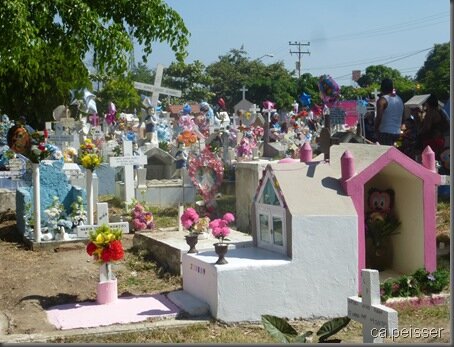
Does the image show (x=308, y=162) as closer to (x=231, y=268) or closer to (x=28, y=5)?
→ (x=231, y=268)

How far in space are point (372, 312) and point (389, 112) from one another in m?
5.81

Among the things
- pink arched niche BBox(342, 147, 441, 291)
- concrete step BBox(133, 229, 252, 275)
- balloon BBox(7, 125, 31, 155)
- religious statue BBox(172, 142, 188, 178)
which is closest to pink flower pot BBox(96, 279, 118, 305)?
concrete step BBox(133, 229, 252, 275)

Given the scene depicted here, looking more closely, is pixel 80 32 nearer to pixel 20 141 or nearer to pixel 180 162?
pixel 20 141

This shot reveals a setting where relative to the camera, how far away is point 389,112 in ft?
34.0

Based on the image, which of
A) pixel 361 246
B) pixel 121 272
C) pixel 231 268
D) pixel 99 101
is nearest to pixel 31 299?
pixel 121 272

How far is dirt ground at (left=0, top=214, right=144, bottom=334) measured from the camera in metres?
6.90

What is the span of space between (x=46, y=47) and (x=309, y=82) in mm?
53331

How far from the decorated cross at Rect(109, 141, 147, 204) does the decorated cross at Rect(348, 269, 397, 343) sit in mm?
8392

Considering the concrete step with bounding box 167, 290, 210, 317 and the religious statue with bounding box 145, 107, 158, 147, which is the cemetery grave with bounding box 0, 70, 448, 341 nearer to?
the concrete step with bounding box 167, 290, 210, 317

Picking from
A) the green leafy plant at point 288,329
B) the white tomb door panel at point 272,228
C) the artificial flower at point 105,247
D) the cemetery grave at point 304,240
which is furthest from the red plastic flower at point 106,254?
the green leafy plant at point 288,329

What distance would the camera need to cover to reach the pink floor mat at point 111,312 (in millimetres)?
6559

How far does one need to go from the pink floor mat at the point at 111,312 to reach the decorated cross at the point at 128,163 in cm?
587

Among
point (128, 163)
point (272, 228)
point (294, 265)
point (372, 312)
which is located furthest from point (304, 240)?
point (128, 163)

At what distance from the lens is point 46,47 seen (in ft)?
23.2
